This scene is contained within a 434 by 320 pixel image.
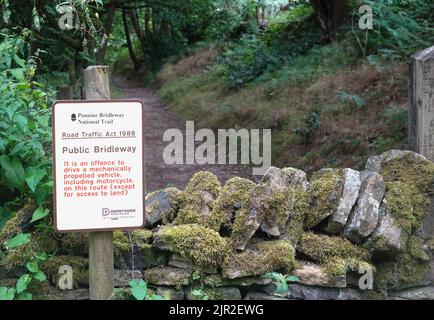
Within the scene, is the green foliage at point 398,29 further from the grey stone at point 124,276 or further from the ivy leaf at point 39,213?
the ivy leaf at point 39,213

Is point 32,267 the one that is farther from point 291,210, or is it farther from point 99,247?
point 291,210

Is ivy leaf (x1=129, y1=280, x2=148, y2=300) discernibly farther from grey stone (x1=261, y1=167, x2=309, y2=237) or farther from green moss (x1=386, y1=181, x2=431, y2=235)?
green moss (x1=386, y1=181, x2=431, y2=235)

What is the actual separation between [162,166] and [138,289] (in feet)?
27.0

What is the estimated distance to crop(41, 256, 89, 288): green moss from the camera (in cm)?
420

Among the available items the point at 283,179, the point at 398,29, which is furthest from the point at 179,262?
the point at 398,29

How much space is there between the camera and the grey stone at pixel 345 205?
4.47 m

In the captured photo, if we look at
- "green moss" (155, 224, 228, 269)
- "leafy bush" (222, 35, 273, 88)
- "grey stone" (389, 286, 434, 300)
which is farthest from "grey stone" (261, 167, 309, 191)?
"leafy bush" (222, 35, 273, 88)

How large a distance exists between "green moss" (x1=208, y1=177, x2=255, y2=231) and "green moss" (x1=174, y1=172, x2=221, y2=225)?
A: 81 millimetres

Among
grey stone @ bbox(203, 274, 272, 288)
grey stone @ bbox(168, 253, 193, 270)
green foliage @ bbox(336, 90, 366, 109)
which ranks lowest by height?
grey stone @ bbox(203, 274, 272, 288)

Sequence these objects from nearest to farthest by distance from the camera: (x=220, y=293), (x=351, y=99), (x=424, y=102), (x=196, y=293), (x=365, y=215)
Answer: (x=196, y=293) < (x=220, y=293) < (x=365, y=215) < (x=424, y=102) < (x=351, y=99)

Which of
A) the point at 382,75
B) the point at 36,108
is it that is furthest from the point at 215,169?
the point at 36,108

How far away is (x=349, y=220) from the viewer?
452 centimetres

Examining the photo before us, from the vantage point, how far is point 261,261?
4242 mm

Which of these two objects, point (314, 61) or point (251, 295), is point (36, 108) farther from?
point (314, 61)
